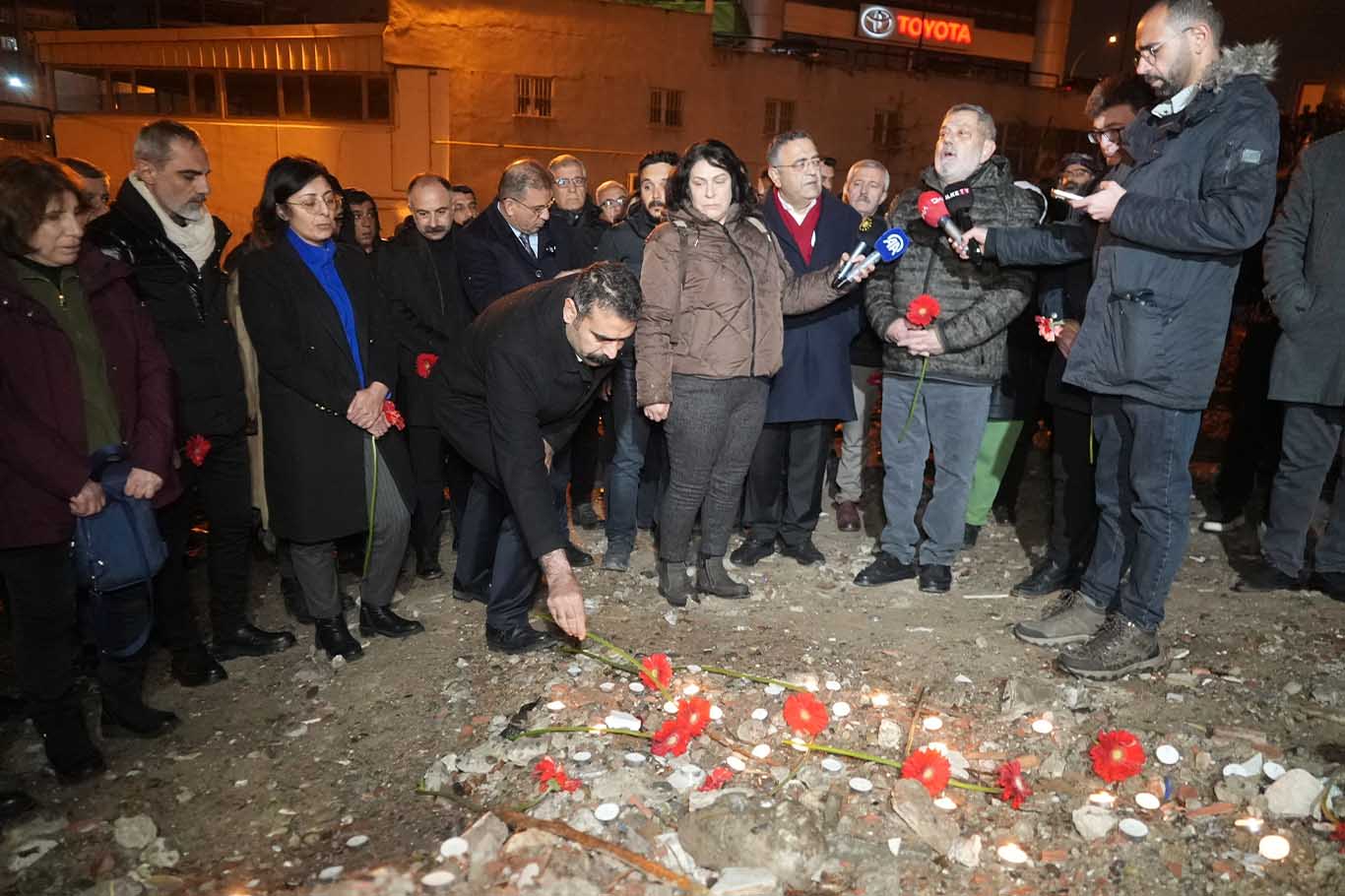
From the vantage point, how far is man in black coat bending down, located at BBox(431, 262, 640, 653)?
3148 mm

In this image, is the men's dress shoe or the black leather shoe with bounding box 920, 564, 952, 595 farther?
the men's dress shoe

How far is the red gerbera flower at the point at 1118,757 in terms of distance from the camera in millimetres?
2922

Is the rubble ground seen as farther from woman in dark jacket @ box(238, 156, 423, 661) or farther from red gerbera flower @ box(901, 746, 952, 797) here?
woman in dark jacket @ box(238, 156, 423, 661)

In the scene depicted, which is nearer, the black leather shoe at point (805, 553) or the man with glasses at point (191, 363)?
the man with glasses at point (191, 363)

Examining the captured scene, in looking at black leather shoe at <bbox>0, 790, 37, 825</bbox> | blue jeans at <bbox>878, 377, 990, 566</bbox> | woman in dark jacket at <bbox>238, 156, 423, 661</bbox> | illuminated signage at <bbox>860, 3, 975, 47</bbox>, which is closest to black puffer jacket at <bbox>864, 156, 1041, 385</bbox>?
blue jeans at <bbox>878, 377, 990, 566</bbox>

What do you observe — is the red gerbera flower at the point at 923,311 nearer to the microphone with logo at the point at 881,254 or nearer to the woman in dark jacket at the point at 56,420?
the microphone with logo at the point at 881,254

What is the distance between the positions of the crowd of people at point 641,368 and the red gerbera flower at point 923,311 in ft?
0.04

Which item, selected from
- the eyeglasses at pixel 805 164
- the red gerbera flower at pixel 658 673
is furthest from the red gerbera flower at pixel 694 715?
the eyeglasses at pixel 805 164

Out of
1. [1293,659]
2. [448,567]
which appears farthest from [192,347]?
[1293,659]

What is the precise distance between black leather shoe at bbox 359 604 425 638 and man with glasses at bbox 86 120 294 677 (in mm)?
363

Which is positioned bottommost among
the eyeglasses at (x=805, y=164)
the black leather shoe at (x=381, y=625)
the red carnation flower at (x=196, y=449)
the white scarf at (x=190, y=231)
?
the black leather shoe at (x=381, y=625)

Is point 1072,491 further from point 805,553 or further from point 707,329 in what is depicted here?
point 707,329

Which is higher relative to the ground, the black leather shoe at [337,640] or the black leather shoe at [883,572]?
the black leather shoe at [883,572]

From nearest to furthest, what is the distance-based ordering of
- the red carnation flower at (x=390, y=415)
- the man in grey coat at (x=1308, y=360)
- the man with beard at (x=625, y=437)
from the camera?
1. the red carnation flower at (x=390, y=415)
2. the man in grey coat at (x=1308, y=360)
3. the man with beard at (x=625, y=437)
